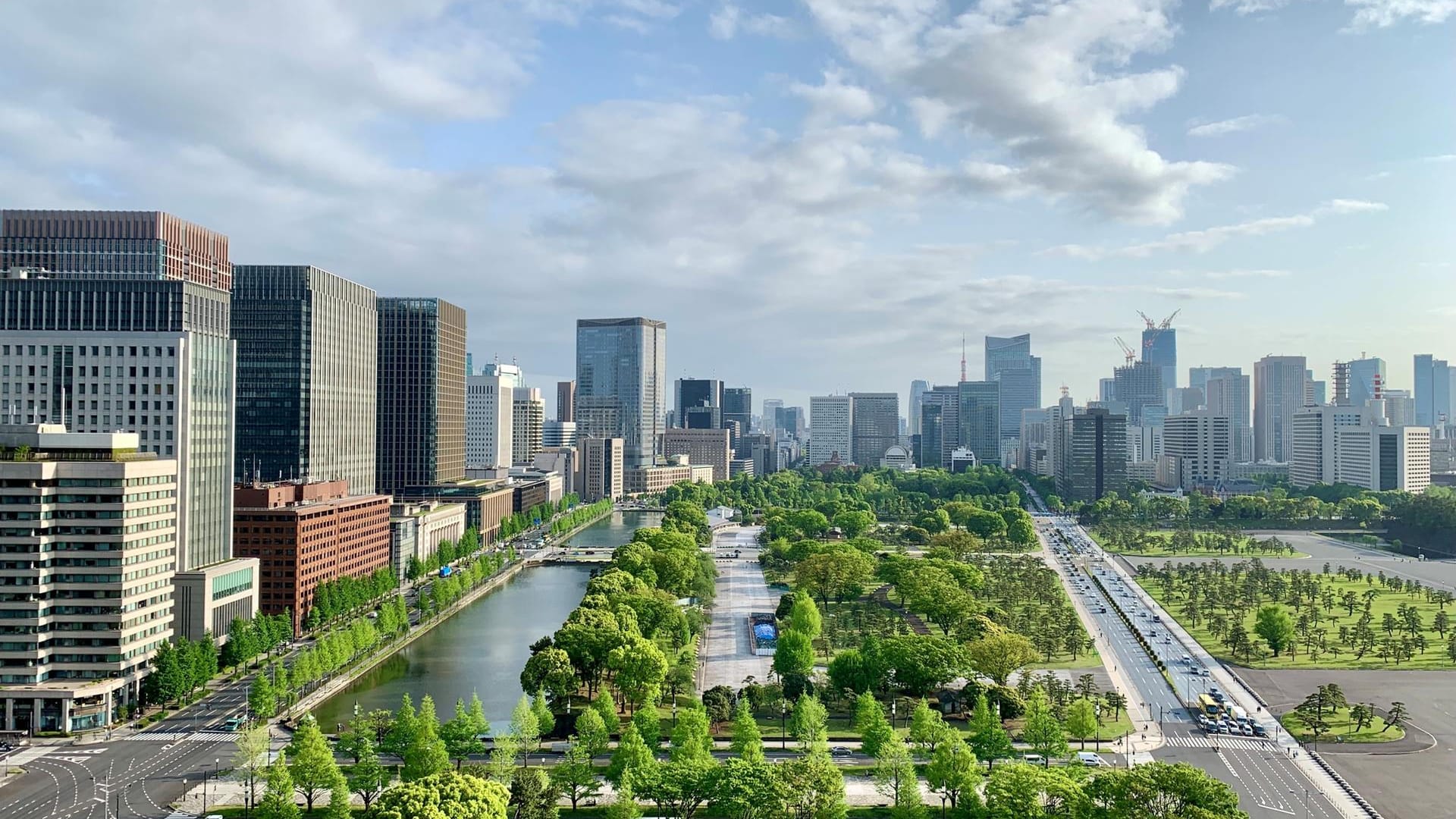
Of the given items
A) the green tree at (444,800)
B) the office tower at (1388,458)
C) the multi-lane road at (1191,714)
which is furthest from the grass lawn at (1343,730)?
the office tower at (1388,458)

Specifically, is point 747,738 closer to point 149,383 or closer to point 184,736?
point 184,736

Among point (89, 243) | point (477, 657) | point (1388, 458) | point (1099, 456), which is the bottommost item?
point (477, 657)

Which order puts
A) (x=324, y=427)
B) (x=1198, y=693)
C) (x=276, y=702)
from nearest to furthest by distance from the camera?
(x=276, y=702) → (x=1198, y=693) → (x=324, y=427)

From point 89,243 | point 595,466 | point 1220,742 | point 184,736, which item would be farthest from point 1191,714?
point 595,466

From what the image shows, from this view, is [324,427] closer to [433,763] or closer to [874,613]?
[874,613]

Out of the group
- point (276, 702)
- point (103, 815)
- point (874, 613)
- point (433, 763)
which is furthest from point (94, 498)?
point (874, 613)

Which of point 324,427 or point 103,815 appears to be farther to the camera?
point 324,427
